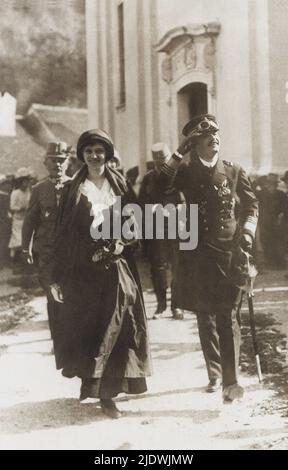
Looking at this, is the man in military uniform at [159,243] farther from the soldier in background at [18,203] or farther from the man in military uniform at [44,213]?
the soldier in background at [18,203]

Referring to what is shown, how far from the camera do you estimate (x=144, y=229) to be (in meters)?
4.42

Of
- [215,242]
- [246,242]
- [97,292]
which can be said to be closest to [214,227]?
[215,242]

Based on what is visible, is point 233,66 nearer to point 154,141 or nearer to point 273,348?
point 154,141

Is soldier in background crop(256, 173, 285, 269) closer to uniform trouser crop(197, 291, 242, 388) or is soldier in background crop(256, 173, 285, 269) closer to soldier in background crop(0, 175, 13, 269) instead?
uniform trouser crop(197, 291, 242, 388)

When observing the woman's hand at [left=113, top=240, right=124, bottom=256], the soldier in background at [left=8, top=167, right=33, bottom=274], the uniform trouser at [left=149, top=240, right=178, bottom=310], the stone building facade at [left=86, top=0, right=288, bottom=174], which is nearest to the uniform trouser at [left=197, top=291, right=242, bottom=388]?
the woman's hand at [left=113, top=240, right=124, bottom=256]

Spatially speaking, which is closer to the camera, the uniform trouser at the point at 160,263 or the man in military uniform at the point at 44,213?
the man in military uniform at the point at 44,213

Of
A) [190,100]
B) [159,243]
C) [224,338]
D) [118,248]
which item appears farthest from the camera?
[190,100]

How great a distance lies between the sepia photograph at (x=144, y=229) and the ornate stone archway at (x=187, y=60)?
0.02 meters

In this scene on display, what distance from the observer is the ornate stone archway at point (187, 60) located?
4.71 m

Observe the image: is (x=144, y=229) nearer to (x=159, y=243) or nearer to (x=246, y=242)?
(x=159, y=243)

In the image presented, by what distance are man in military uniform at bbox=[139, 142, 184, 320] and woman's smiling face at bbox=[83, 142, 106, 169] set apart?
601 millimetres

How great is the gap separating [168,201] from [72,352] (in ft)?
4.13

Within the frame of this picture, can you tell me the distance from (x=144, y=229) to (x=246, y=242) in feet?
3.33

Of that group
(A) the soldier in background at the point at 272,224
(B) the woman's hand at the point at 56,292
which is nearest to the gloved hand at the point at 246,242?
(A) the soldier in background at the point at 272,224
